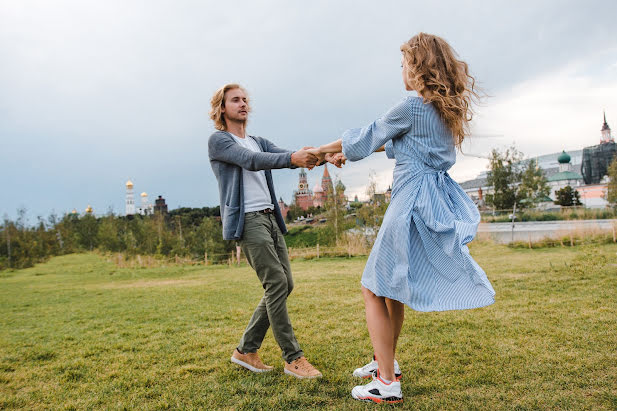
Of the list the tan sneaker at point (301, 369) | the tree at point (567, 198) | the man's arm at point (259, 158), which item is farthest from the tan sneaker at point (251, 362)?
the tree at point (567, 198)

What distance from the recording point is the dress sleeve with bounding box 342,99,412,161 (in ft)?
8.05

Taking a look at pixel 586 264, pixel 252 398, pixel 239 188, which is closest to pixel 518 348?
pixel 252 398

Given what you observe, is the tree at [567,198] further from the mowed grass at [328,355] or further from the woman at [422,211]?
the woman at [422,211]

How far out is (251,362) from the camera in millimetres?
3262

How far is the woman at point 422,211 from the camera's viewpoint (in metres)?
2.42

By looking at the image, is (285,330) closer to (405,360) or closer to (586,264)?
(405,360)

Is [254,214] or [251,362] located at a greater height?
[254,214]

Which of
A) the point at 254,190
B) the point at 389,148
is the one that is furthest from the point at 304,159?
the point at 389,148

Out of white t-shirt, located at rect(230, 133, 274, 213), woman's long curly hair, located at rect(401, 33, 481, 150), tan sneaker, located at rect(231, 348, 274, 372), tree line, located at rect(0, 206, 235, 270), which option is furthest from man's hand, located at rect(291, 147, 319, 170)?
tree line, located at rect(0, 206, 235, 270)

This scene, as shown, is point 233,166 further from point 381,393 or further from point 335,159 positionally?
point 381,393

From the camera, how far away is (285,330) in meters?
3.11

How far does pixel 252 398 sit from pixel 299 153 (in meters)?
1.67

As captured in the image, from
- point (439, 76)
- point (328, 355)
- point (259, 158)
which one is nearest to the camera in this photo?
point (439, 76)

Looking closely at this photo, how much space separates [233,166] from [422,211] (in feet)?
4.84
